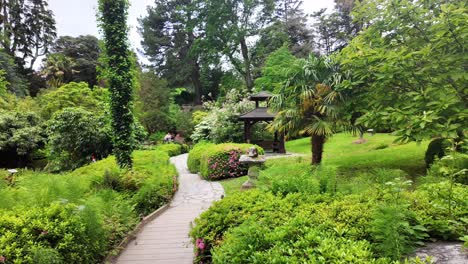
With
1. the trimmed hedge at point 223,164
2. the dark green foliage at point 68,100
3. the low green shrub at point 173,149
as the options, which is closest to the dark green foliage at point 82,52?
the dark green foliage at point 68,100

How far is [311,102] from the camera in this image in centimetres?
869

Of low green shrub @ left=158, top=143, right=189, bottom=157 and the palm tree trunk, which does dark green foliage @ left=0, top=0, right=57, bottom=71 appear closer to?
low green shrub @ left=158, top=143, right=189, bottom=157

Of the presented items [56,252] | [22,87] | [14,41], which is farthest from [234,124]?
[14,41]

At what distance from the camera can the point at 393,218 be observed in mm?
2139

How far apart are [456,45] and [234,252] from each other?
21.1 ft

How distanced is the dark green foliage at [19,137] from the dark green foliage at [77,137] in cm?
497

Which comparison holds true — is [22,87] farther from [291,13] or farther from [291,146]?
[291,13]

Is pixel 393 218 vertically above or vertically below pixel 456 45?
below

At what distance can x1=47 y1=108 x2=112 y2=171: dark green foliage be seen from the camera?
40.7 feet

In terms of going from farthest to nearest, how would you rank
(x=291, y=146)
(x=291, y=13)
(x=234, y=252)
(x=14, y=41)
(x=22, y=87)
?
(x=291, y=13) < (x=14, y=41) < (x=22, y=87) < (x=291, y=146) < (x=234, y=252)

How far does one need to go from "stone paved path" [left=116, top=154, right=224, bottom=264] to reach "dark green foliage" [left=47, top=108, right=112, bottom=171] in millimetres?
6461

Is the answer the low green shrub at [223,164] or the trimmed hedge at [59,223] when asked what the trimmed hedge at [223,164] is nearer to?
the low green shrub at [223,164]

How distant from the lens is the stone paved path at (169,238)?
3.93 meters

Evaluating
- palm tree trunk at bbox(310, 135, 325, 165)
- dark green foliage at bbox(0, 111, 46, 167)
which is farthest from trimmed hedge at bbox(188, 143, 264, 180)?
dark green foliage at bbox(0, 111, 46, 167)
